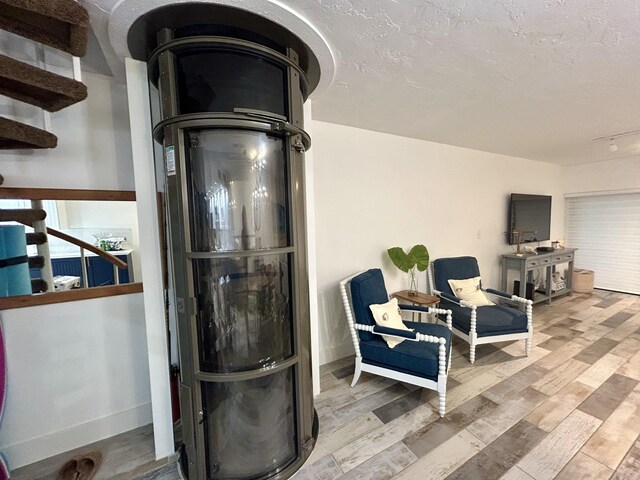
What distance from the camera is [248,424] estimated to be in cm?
143

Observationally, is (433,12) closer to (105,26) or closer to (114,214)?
(105,26)

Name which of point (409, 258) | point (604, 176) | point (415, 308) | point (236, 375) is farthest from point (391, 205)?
point (604, 176)

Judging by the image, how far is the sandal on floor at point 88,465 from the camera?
1.51m

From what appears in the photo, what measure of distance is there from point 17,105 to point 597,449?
3970mm

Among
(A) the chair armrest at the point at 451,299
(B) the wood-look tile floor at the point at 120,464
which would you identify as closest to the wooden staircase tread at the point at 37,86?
(B) the wood-look tile floor at the point at 120,464

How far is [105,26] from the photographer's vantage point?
3.98 ft

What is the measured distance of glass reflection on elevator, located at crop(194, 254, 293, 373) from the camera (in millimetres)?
1335

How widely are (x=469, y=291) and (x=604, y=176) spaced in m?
3.93

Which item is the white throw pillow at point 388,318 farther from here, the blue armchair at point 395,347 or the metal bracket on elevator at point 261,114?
the metal bracket on elevator at point 261,114

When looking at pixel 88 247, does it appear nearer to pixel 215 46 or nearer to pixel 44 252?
pixel 44 252

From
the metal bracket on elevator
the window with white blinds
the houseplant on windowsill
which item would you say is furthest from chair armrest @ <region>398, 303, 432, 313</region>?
the window with white blinds

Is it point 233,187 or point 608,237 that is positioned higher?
point 233,187

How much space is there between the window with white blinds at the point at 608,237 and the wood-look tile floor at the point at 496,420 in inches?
104

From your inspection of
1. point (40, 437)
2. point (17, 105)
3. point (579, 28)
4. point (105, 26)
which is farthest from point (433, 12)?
point (40, 437)
